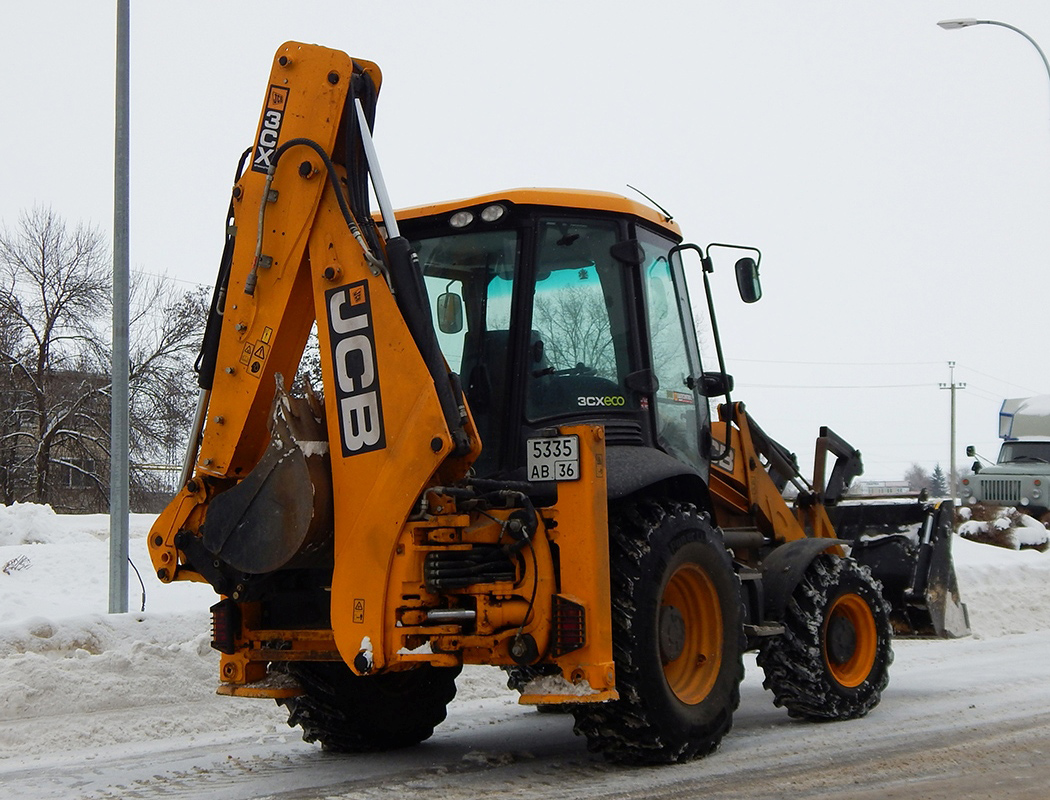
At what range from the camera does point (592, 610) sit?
5.59 metres

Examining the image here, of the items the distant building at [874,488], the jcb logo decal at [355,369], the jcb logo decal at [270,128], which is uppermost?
the jcb logo decal at [270,128]

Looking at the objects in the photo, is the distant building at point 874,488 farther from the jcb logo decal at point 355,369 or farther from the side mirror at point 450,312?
the jcb logo decal at point 355,369

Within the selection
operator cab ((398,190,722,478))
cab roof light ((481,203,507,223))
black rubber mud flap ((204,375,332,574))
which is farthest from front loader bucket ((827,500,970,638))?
black rubber mud flap ((204,375,332,574))

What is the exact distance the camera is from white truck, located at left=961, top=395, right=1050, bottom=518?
25875mm

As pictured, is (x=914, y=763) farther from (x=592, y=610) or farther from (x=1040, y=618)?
(x=1040, y=618)

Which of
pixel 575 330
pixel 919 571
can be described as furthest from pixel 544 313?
pixel 919 571

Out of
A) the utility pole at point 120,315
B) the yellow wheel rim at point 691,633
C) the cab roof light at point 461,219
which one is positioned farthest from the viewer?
the utility pole at point 120,315

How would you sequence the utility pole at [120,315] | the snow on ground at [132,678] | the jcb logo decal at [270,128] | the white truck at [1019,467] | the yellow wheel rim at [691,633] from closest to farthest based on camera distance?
the jcb logo decal at [270,128] < the yellow wheel rim at [691,633] < the snow on ground at [132,678] < the utility pole at [120,315] < the white truck at [1019,467]

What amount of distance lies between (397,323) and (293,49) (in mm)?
1565

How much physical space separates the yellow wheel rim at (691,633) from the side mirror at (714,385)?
1.51 m

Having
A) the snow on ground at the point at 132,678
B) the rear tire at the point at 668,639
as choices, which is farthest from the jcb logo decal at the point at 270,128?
the snow on ground at the point at 132,678

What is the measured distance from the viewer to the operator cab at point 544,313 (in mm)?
6387

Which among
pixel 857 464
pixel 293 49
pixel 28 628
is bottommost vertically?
pixel 28 628

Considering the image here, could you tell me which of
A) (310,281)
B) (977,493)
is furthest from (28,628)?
(977,493)
